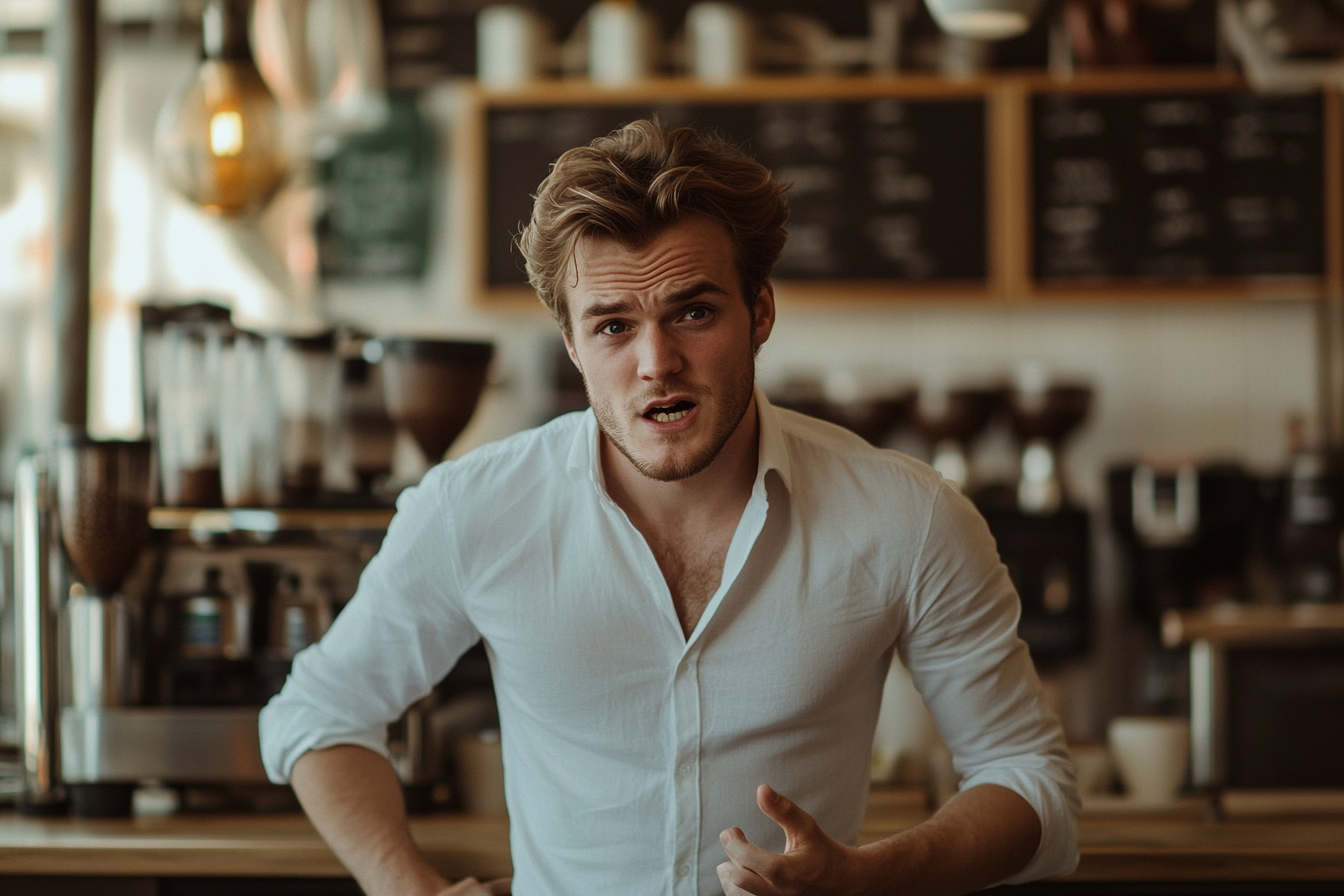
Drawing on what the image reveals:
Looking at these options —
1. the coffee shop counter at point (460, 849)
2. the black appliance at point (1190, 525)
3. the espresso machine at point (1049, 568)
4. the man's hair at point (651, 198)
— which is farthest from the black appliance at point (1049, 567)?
the man's hair at point (651, 198)

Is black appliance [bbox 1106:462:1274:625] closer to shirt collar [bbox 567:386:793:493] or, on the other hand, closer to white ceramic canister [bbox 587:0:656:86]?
white ceramic canister [bbox 587:0:656:86]

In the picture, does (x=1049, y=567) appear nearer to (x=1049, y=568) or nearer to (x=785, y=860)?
(x=1049, y=568)

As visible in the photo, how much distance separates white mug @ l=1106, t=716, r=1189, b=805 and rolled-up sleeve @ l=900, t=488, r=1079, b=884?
416 millimetres

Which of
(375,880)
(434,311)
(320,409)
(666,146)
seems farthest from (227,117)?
(434,311)

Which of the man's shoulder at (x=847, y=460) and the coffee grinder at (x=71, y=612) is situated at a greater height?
the man's shoulder at (x=847, y=460)

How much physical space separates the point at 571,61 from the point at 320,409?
1.91 meters

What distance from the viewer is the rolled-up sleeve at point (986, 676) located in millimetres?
1301

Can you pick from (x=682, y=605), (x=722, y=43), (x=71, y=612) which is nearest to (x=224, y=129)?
(x=71, y=612)

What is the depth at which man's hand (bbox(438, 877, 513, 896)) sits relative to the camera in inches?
52.1

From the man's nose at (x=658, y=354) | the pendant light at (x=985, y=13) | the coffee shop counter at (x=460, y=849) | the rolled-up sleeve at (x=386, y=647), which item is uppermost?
the pendant light at (x=985, y=13)

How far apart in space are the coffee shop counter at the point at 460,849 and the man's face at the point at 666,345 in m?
0.52

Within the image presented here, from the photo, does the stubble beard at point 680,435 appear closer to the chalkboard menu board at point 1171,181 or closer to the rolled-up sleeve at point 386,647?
the rolled-up sleeve at point 386,647

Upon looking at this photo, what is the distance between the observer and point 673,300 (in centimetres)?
125

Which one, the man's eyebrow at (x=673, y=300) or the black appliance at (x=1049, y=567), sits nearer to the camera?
the man's eyebrow at (x=673, y=300)
